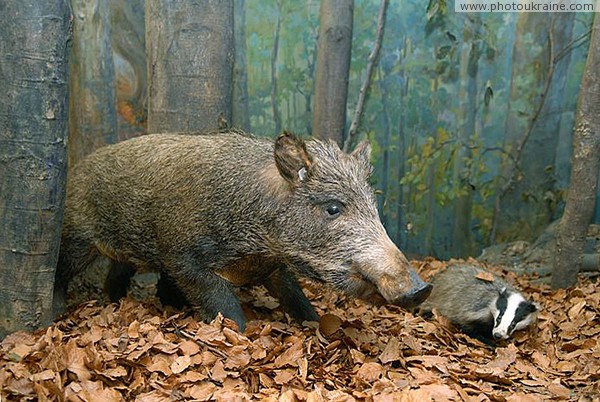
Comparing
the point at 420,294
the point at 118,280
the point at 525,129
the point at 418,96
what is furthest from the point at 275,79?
the point at 420,294

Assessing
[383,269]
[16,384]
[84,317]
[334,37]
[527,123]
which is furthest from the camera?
[527,123]

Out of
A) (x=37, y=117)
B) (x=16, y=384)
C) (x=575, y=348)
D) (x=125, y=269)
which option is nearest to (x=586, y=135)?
(x=575, y=348)

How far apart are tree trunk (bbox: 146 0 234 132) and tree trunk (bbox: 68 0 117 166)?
24.3 inches

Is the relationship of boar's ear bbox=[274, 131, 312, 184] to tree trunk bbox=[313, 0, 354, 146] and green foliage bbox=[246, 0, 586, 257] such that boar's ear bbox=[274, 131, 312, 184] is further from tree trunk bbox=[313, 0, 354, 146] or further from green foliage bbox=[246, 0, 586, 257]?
green foliage bbox=[246, 0, 586, 257]

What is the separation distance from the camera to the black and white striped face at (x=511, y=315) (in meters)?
4.77

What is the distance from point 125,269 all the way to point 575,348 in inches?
124

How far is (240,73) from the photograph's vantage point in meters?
7.04

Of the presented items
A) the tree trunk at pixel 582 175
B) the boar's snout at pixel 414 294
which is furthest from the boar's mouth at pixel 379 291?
the tree trunk at pixel 582 175

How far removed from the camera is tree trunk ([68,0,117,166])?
17.4ft

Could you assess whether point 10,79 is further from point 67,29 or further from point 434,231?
point 434,231

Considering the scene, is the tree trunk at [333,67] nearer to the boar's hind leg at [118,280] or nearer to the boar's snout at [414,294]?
the boar's hind leg at [118,280]

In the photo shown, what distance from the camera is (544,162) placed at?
24.9 feet

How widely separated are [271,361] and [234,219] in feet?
2.81

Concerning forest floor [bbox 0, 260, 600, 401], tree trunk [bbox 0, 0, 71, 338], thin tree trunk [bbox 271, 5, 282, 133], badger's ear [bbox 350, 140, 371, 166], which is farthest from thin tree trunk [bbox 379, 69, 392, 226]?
tree trunk [bbox 0, 0, 71, 338]
